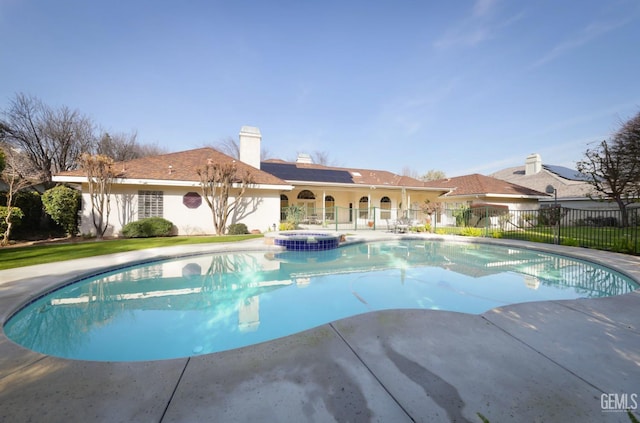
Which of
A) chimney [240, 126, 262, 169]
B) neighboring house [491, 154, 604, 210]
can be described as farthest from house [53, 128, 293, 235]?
neighboring house [491, 154, 604, 210]

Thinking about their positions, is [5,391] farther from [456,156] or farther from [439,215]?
[456,156]

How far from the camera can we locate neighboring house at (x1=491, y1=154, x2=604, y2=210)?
21.5 m

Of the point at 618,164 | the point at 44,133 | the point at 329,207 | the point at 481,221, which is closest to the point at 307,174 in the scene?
the point at 329,207

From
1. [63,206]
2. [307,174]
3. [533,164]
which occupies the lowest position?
[63,206]

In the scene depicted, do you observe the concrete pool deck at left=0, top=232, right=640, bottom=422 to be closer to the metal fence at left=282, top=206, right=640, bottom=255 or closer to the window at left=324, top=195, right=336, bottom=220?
the metal fence at left=282, top=206, right=640, bottom=255

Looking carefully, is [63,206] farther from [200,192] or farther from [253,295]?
[253,295]

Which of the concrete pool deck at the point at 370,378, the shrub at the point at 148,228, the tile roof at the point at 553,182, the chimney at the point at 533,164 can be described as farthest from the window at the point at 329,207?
the chimney at the point at 533,164

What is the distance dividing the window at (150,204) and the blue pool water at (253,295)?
7377 millimetres

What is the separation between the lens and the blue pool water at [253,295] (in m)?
3.78

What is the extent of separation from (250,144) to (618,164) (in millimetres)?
22542

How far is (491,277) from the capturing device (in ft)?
23.2

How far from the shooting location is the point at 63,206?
1270cm

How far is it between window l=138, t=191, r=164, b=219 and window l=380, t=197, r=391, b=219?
16858 millimetres

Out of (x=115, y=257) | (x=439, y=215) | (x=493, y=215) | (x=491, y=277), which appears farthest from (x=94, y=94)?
(x=493, y=215)
